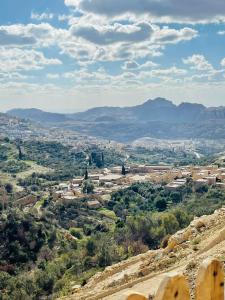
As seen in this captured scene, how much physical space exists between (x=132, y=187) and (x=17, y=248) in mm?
43831

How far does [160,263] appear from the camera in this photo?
20234 mm

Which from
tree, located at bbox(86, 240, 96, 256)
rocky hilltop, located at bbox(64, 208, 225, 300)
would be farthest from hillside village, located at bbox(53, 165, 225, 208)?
rocky hilltop, located at bbox(64, 208, 225, 300)

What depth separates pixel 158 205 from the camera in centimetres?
7350

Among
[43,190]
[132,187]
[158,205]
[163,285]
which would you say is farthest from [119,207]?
[163,285]

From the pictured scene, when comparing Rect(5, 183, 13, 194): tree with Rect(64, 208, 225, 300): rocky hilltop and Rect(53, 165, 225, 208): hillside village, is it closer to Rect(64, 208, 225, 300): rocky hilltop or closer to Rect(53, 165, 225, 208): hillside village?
Rect(53, 165, 225, 208): hillside village

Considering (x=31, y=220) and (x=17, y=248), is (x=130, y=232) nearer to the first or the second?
(x=17, y=248)

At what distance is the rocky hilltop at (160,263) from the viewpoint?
18125mm

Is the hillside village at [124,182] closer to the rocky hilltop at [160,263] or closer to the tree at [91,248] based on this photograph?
the tree at [91,248]

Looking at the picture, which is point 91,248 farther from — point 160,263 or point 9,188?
point 9,188

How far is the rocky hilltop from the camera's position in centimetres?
1812

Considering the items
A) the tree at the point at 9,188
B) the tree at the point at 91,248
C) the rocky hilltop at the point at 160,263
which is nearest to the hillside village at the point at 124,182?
the tree at the point at 9,188

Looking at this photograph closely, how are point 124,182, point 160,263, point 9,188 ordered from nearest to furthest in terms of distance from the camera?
point 160,263 → point 9,188 → point 124,182

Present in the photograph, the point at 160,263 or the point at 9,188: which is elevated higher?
the point at 160,263

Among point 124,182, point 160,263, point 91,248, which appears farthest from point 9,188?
point 160,263
